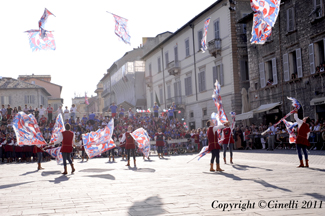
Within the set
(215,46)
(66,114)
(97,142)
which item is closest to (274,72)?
(215,46)

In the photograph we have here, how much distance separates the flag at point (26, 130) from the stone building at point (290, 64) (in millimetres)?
17608

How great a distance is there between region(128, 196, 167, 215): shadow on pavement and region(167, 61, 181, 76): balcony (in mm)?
40560

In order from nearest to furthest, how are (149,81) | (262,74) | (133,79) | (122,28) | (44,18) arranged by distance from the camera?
1. (122,28)
2. (44,18)
3. (262,74)
4. (149,81)
5. (133,79)

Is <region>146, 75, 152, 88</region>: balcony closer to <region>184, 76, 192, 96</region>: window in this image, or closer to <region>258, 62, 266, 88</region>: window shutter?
<region>184, 76, 192, 96</region>: window

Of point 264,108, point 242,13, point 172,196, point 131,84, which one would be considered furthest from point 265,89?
point 131,84

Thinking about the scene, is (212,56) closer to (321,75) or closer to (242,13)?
(242,13)

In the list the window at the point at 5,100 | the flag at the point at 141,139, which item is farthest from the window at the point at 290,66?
the window at the point at 5,100

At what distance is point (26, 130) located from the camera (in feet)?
60.5

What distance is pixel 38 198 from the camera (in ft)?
31.1

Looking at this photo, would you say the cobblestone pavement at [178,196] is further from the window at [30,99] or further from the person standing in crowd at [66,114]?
the window at [30,99]

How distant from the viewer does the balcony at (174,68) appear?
48938mm

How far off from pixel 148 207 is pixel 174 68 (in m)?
41.6

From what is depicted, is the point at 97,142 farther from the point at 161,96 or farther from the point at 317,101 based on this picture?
the point at 161,96

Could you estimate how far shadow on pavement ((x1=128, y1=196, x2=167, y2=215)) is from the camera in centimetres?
727
